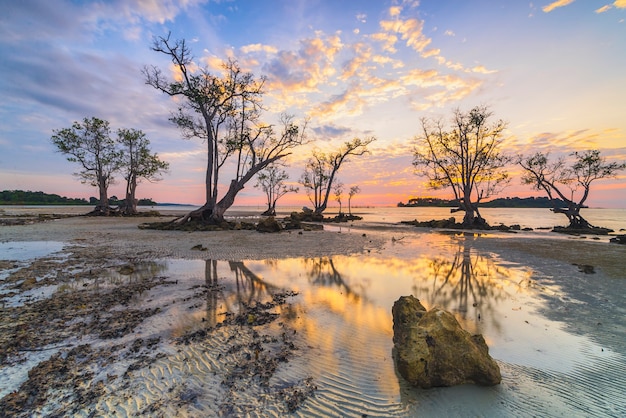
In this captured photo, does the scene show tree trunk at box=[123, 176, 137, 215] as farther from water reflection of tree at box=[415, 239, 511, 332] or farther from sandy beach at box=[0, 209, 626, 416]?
water reflection of tree at box=[415, 239, 511, 332]

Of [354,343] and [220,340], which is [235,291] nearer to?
[220,340]

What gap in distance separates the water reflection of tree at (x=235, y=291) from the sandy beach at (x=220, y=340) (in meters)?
0.03

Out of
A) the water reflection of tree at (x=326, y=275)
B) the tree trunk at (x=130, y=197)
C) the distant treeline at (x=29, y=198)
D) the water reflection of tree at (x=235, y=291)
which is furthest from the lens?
the distant treeline at (x=29, y=198)

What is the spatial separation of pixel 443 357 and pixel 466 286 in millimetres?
5900

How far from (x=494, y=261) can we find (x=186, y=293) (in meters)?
13.3

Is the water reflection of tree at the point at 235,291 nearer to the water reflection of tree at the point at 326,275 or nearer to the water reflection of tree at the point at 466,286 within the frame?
the water reflection of tree at the point at 326,275

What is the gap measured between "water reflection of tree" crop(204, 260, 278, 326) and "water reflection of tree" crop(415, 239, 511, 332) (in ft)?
14.8

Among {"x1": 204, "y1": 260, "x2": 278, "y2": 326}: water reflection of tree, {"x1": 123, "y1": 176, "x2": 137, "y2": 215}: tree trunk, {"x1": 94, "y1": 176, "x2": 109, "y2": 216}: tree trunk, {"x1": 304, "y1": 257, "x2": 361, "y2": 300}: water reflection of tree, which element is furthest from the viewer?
{"x1": 123, "y1": 176, "x2": 137, "y2": 215}: tree trunk

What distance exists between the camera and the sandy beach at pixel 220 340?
3240 millimetres

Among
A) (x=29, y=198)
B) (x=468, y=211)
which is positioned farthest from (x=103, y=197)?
(x=29, y=198)

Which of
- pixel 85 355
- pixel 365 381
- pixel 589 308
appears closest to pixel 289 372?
pixel 365 381

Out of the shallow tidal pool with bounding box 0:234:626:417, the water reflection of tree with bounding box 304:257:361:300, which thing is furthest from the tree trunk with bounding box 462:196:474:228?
the water reflection of tree with bounding box 304:257:361:300

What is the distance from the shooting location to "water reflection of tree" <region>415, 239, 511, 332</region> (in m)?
Answer: 6.84

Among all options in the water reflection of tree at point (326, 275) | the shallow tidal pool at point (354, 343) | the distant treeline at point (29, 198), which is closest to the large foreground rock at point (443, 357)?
the shallow tidal pool at point (354, 343)
